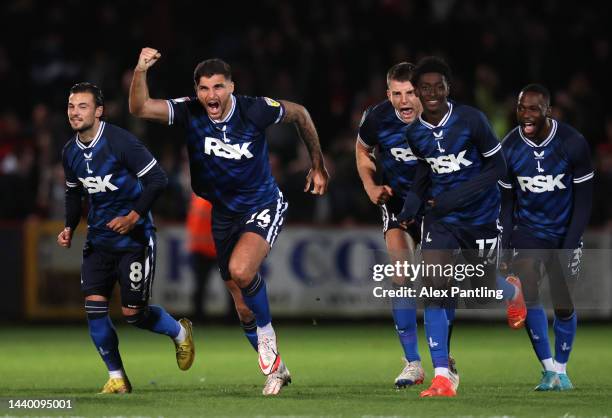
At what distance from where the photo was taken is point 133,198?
9.70 m

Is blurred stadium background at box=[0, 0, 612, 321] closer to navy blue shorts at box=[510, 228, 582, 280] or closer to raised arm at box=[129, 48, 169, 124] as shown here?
raised arm at box=[129, 48, 169, 124]

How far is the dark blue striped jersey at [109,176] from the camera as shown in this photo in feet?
31.4

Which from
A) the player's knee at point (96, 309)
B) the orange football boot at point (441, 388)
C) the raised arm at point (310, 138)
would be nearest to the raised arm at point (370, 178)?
the raised arm at point (310, 138)

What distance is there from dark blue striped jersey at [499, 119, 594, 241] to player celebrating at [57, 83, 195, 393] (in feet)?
8.34

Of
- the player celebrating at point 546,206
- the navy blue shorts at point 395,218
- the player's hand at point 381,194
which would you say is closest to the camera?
the player celebrating at point 546,206

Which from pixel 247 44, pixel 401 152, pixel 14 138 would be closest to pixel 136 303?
pixel 401 152

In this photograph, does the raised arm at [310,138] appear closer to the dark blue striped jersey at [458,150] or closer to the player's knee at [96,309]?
the dark blue striped jersey at [458,150]

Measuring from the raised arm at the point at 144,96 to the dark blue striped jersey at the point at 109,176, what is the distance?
0.33 meters

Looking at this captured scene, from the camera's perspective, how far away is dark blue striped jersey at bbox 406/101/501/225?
9172 mm

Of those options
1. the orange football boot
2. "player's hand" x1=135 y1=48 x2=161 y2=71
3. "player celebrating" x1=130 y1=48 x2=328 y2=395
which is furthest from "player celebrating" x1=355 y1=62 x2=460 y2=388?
"player's hand" x1=135 y1=48 x2=161 y2=71

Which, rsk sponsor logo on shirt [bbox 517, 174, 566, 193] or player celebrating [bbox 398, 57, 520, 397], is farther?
rsk sponsor logo on shirt [bbox 517, 174, 566, 193]

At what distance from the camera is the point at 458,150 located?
9234 mm

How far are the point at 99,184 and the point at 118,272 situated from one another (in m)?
0.66

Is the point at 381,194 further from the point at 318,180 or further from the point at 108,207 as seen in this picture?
the point at 108,207
